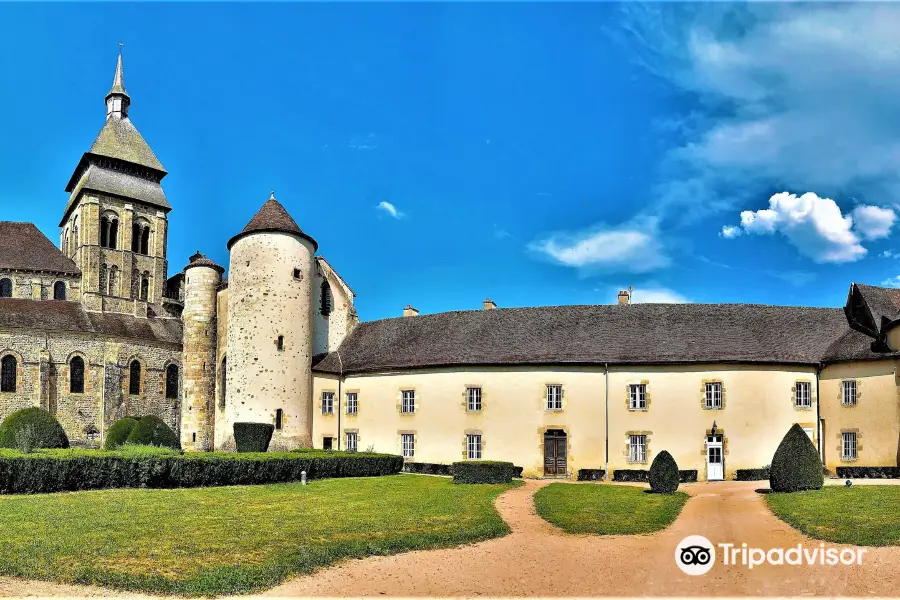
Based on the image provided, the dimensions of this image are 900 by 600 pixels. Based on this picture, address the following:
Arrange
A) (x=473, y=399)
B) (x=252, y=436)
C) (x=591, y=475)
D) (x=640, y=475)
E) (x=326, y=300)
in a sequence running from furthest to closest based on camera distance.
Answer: (x=326, y=300) < (x=252, y=436) < (x=473, y=399) < (x=591, y=475) < (x=640, y=475)

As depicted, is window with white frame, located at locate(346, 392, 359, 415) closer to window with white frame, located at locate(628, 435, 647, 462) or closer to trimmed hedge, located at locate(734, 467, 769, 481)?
window with white frame, located at locate(628, 435, 647, 462)

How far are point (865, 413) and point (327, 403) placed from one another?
24991 mm

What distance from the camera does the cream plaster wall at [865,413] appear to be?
3031cm

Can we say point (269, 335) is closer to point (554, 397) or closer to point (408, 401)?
point (408, 401)

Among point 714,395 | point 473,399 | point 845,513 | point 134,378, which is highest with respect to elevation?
point 134,378

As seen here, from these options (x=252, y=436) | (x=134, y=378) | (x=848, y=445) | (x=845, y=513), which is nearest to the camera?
(x=845, y=513)

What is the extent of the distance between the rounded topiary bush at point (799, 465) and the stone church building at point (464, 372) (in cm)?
795

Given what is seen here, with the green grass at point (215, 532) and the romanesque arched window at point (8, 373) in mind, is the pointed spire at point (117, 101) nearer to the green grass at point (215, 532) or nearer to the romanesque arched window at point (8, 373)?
the romanesque arched window at point (8, 373)

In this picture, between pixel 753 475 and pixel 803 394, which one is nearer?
pixel 753 475

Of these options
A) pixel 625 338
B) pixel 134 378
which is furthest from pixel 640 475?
pixel 134 378

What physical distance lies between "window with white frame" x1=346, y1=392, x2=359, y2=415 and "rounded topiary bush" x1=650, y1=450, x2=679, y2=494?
A: 57.8ft

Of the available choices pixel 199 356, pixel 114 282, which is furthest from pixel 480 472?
pixel 114 282

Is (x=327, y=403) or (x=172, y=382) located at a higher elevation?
(x=172, y=382)

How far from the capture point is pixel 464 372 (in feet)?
115
